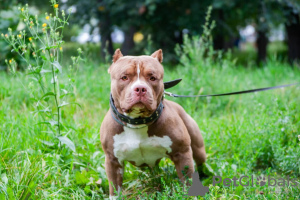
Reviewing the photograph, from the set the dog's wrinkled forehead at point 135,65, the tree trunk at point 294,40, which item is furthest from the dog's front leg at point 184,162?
the tree trunk at point 294,40

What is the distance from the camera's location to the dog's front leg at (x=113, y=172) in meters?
2.92

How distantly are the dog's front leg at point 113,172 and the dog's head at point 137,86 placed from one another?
462 millimetres

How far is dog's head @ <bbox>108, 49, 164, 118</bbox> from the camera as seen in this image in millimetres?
2474

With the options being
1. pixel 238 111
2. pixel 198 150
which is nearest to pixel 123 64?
pixel 198 150

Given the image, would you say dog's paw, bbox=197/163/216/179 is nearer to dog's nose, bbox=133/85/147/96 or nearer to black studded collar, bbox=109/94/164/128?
black studded collar, bbox=109/94/164/128

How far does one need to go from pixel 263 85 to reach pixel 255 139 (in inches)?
115

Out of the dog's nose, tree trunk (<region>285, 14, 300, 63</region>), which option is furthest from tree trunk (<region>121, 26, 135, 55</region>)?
the dog's nose

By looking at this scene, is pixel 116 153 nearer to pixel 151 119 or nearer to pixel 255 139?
pixel 151 119

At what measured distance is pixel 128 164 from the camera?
11.8ft

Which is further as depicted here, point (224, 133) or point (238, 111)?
point (238, 111)

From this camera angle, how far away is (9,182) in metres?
2.79

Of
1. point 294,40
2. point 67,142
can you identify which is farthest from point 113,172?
point 294,40

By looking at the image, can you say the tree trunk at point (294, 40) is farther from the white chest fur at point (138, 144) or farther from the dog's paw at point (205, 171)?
the white chest fur at point (138, 144)

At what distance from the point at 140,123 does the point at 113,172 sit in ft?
1.77
